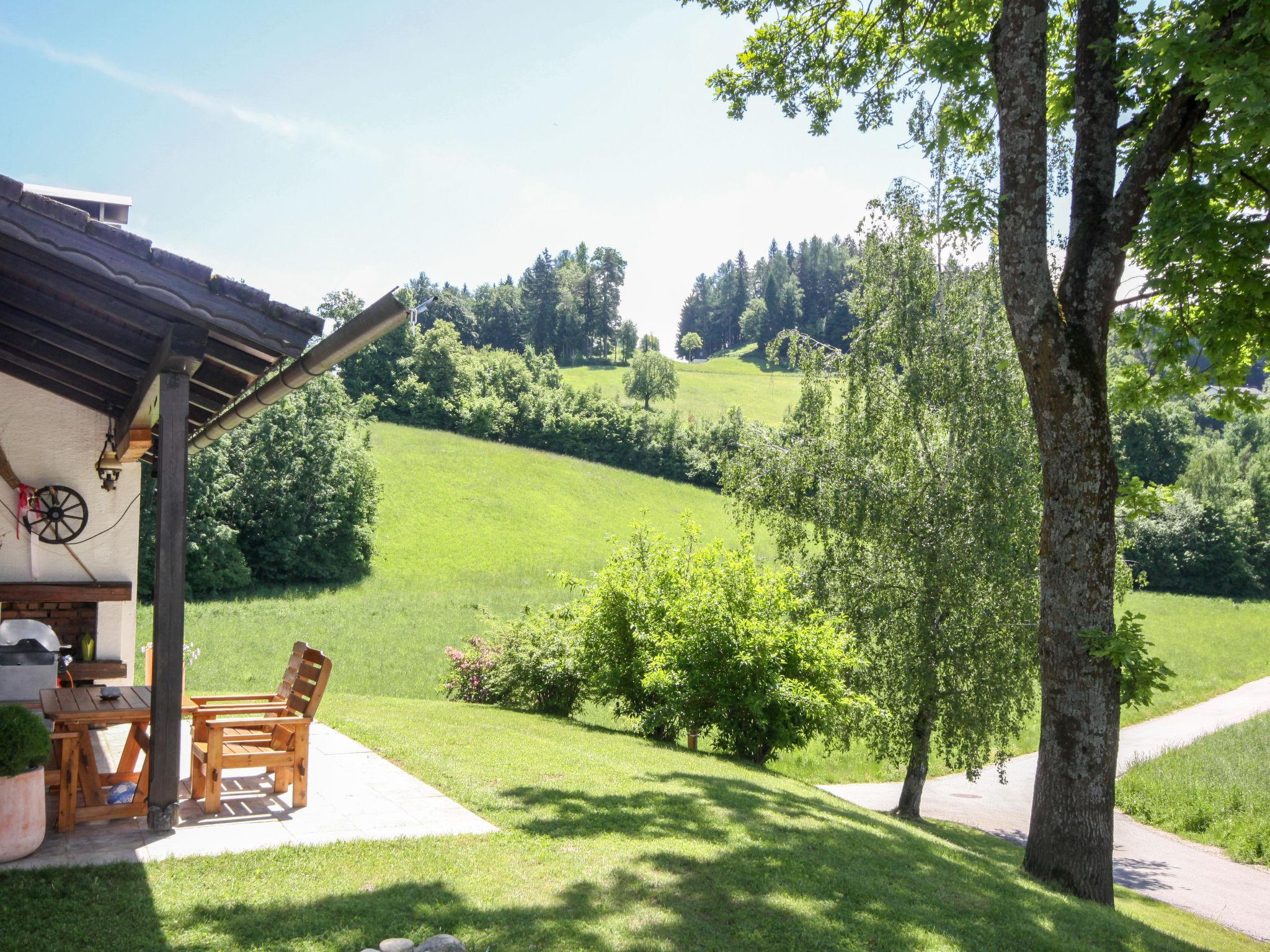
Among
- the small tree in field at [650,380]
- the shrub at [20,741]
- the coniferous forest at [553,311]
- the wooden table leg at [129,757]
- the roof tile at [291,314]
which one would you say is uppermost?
the coniferous forest at [553,311]

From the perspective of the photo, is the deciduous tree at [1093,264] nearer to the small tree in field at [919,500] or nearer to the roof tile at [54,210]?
the small tree in field at [919,500]

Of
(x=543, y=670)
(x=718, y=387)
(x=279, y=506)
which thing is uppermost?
(x=718, y=387)

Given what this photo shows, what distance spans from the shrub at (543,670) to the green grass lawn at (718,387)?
1908 inches

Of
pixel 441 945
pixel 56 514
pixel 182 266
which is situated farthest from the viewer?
pixel 56 514

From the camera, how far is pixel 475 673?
1502 centimetres

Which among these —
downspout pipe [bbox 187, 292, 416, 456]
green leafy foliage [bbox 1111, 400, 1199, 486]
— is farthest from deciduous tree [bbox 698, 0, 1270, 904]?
green leafy foliage [bbox 1111, 400, 1199, 486]

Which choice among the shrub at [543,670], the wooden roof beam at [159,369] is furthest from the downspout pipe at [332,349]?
the shrub at [543,670]

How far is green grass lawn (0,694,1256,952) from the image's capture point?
393cm

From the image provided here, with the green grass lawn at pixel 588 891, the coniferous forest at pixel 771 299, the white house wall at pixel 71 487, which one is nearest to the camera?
the green grass lawn at pixel 588 891

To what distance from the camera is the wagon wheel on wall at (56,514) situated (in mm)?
8359

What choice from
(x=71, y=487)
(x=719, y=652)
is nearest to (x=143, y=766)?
(x=71, y=487)

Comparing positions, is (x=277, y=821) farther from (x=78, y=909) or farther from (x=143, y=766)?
(x=78, y=909)

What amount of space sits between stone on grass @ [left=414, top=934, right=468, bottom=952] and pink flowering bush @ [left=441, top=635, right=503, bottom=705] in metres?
11.0

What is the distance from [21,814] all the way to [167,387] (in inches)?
97.3
